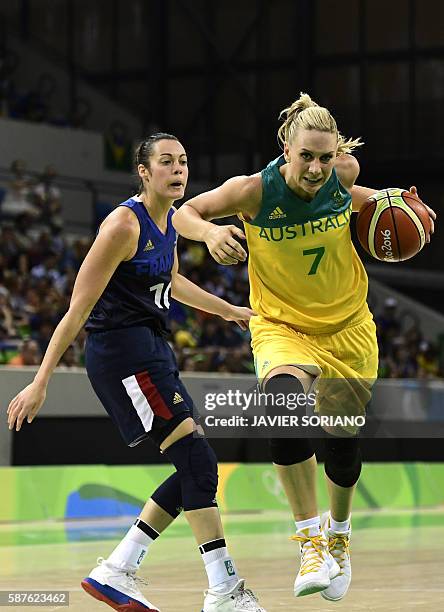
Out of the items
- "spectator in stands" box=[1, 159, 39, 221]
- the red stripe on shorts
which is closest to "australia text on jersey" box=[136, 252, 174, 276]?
the red stripe on shorts

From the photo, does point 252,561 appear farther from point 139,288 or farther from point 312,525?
point 139,288

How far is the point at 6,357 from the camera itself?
641 inches

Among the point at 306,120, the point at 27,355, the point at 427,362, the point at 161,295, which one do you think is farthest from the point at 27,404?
the point at 427,362

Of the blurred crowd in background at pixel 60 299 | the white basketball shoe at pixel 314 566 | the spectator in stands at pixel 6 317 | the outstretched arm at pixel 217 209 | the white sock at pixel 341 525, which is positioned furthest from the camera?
the blurred crowd in background at pixel 60 299

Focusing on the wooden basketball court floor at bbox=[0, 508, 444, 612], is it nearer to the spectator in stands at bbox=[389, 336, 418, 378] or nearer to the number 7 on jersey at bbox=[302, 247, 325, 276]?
the number 7 on jersey at bbox=[302, 247, 325, 276]

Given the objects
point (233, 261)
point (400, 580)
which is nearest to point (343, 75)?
point (400, 580)

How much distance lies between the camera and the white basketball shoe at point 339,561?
22.1 feet

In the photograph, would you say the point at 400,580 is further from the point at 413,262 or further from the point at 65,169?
the point at 413,262

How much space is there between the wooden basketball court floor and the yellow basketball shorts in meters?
1.10

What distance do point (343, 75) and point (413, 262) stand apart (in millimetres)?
4694

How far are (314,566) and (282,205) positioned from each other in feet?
6.03

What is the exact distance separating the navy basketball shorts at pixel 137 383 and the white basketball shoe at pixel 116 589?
66 centimetres

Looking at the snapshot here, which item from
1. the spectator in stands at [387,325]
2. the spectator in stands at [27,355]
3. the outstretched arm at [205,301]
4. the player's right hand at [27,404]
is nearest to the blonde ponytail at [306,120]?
the outstretched arm at [205,301]

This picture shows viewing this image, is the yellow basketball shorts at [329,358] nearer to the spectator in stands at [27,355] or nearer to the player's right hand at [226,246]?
the player's right hand at [226,246]
